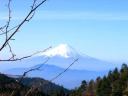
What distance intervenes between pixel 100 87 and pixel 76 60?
346 ft

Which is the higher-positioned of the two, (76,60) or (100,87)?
(100,87)

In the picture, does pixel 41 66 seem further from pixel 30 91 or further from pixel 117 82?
pixel 117 82

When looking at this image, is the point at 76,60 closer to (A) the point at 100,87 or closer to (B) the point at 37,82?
(B) the point at 37,82

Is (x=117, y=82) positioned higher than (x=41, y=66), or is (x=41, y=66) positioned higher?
(x=117, y=82)

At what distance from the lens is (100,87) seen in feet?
355

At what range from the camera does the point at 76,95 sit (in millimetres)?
110750

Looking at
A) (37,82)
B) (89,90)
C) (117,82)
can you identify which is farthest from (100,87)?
(37,82)

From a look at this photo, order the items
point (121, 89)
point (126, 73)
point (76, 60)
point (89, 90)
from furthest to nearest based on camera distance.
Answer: point (89, 90)
point (126, 73)
point (121, 89)
point (76, 60)

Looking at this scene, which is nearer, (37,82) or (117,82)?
(37,82)

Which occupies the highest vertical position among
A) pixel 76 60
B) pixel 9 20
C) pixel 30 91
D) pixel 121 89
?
pixel 121 89

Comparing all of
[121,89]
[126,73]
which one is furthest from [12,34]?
[126,73]

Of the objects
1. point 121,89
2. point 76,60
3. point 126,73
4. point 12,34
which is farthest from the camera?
point 126,73

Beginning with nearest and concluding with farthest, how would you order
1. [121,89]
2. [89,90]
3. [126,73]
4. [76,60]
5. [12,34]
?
[12,34] → [76,60] → [121,89] → [126,73] → [89,90]

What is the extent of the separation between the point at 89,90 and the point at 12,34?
11747cm
